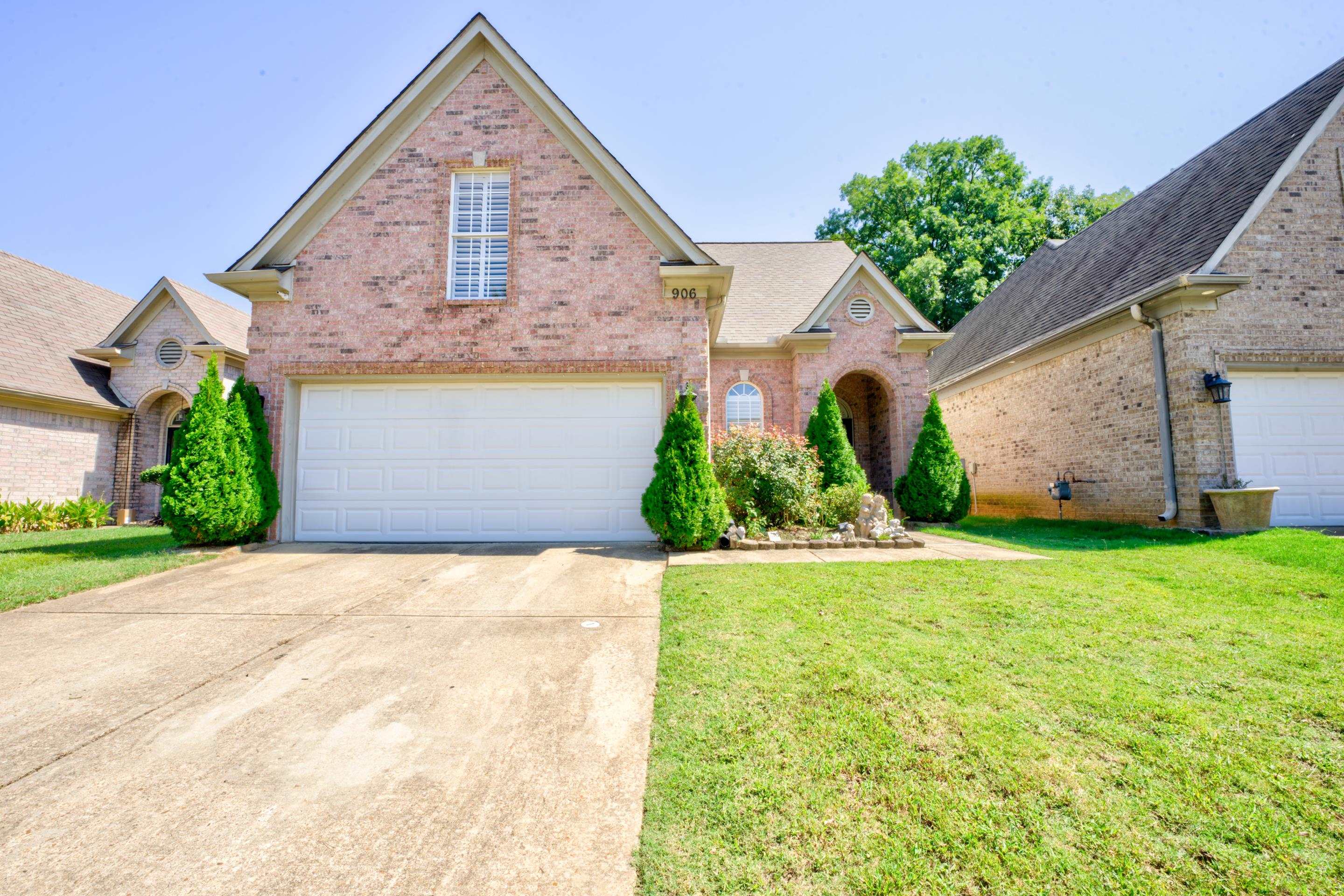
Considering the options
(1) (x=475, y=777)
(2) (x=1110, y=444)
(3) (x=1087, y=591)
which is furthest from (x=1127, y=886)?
(2) (x=1110, y=444)

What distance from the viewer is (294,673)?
355cm

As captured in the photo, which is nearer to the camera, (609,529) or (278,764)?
(278,764)

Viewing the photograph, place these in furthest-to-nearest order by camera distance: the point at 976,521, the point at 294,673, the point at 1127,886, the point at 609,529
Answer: the point at 976,521, the point at 609,529, the point at 294,673, the point at 1127,886

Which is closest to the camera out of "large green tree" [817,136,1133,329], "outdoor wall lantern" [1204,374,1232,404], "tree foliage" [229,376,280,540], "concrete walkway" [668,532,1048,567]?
"concrete walkway" [668,532,1048,567]

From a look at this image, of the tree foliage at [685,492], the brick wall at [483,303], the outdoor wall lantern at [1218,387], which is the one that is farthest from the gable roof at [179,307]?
the outdoor wall lantern at [1218,387]

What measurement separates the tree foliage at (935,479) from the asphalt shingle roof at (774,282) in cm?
427

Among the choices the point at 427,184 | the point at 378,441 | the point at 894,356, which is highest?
the point at 427,184

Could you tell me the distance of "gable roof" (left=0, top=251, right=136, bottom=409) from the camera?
43.1ft

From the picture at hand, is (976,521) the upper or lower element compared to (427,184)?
lower

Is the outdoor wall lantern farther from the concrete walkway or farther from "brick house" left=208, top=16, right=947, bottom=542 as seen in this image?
"brick house" left=208, top=16, right=947, bottom=542

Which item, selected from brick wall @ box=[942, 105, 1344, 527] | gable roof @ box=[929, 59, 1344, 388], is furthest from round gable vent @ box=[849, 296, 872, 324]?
brick wall @ box=[942, 105, 1344, 527]

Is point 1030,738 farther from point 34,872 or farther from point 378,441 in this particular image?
point 378,441

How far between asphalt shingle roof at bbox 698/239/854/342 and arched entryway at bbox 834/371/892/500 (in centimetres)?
229

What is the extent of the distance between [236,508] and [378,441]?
1965 millimetres
